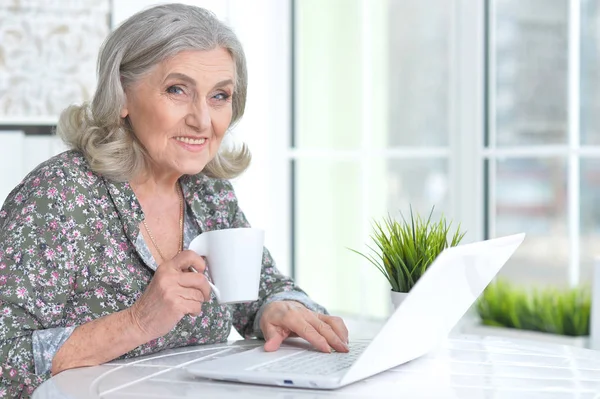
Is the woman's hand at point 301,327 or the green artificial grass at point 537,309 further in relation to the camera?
the green artificial grass at point 537,309

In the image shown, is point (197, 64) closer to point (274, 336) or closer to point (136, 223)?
point (136, 223)

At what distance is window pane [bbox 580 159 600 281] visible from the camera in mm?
9961

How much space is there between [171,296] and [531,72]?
26.0 ft

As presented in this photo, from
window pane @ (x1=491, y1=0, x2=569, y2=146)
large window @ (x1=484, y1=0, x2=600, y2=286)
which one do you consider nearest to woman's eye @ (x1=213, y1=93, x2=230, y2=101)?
large window @ (x1=484, y1=0, x2=600, y2=286)

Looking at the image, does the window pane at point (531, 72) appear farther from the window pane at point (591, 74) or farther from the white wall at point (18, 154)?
the white wall at point (18, 154)

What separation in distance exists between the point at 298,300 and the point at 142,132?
17.7 inches

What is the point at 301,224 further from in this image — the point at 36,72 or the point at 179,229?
the point at 179,229

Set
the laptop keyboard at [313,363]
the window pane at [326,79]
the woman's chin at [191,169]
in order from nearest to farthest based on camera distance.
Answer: the laptop keyboard at [313,363]
the woman's chin at [191,169]
the window pane at [326,79]

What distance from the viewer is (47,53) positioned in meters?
3.06

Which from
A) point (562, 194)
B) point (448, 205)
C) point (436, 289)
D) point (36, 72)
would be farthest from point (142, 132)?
point (562, 194)

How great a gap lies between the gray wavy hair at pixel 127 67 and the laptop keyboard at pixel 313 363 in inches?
20.6

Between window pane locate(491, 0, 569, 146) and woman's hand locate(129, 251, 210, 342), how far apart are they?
697 cm

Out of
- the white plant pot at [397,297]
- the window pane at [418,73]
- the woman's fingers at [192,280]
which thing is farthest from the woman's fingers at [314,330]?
the window pane at [418,73]

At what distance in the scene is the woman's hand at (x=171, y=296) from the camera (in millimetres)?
1475
